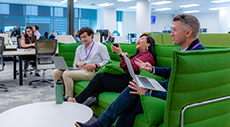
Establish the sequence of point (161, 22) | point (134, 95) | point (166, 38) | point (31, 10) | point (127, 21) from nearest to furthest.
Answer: point (134, 95)
point (166, 38)
point (31, 10)
point (127, 21)
point (161, 22)

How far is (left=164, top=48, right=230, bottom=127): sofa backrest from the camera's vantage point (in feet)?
4.01

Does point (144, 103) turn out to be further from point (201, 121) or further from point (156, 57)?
point (156, 57)

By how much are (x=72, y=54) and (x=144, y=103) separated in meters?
2.25

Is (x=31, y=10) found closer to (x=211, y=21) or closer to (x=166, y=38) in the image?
(x=166, y=38)

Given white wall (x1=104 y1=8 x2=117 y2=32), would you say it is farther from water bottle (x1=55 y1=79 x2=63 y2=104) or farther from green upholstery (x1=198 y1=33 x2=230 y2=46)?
water bottle (x1=55 y1=79 x2=63 y2=104)

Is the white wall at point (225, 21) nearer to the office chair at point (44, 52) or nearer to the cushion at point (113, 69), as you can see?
the office chair at point (44, 52)

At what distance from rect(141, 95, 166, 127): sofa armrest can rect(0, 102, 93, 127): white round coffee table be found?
0.49 metres

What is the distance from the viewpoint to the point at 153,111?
1484 mm

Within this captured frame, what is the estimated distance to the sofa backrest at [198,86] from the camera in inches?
48.1

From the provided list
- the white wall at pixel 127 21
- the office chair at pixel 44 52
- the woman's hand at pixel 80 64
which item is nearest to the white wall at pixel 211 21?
the white wall at pixel 127 21

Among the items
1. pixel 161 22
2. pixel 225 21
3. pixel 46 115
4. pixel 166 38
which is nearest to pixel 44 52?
pixel 166 38

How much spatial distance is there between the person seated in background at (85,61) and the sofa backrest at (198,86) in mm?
1868

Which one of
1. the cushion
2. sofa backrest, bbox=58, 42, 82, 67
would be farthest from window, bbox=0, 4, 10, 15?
the cushion

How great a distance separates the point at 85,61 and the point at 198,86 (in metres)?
2.17
